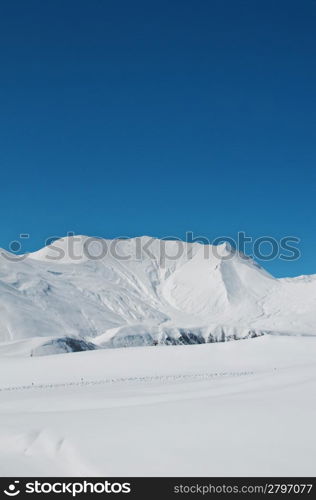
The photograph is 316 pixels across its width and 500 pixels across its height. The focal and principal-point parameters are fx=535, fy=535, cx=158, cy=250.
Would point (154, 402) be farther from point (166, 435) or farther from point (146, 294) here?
point (146, 294)

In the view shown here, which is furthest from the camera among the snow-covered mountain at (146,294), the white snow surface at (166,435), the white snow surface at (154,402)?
the snow-covered mountain at (146,294)

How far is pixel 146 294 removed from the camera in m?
153

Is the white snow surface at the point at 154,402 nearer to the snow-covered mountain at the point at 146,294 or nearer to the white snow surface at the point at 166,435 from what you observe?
the white snow surface at the point at 166,435

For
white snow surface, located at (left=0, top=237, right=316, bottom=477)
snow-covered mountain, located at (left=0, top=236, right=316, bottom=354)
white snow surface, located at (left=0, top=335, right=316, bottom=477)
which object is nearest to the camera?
white snow surface, located at (left=0, top=335, right=316, bottom=477)

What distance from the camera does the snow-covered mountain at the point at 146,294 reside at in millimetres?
99250

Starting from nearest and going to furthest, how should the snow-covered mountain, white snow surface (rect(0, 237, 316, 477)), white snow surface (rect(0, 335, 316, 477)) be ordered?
white snow surface (rect(0, 335, 316, 477)) < white snow surface (rect(0, 237, 316, 477)) < the snow-covered mountain

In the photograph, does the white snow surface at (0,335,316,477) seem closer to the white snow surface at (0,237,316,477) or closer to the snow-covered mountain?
the white snow surface at (0,237,316,477)

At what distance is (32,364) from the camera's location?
3275cm

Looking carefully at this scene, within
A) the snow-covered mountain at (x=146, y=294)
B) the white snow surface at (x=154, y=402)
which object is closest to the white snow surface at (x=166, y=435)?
the white snow surface at (x=154, y=402)

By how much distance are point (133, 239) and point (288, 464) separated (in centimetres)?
16858

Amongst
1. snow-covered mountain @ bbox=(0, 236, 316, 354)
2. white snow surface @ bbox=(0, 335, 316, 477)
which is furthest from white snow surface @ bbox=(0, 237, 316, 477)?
snow-covered mountain @ bbox=(0, 236, 316, 354)

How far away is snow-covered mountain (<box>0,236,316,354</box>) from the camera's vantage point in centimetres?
9925

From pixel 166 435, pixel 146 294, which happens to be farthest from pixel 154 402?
pixel 146 294

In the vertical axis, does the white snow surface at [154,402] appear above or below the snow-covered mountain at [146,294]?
below
